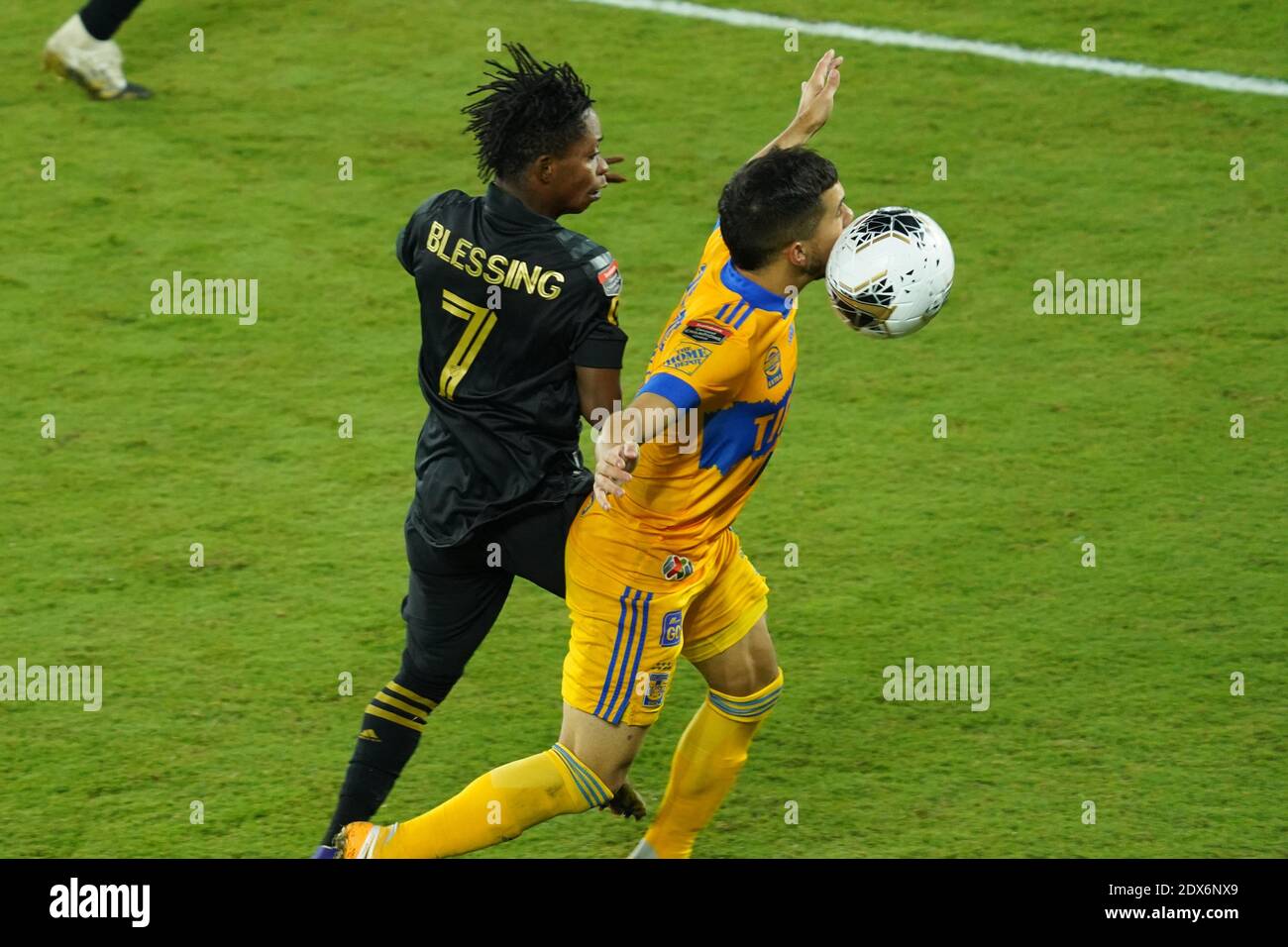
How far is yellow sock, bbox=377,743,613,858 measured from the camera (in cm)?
441

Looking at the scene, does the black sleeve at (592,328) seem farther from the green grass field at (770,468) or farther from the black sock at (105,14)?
the black sock at (105,14)

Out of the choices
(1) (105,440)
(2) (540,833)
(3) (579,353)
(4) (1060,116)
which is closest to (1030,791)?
(2) (540,833)

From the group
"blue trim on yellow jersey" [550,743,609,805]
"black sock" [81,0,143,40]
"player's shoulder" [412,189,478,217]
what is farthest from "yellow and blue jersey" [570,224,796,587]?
"black sock" [81,0,143,40]

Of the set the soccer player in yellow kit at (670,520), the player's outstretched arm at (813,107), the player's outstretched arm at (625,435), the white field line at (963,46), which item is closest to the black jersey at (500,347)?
the soccer player in yellow kit at (670,520)

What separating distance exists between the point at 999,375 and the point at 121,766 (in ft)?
12.9

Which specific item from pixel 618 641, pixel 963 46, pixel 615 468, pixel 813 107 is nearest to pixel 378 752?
pixel 618 641

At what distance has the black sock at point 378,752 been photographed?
4773 mm

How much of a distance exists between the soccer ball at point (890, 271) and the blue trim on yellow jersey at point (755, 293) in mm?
128

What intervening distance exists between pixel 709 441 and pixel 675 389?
0.29 metres

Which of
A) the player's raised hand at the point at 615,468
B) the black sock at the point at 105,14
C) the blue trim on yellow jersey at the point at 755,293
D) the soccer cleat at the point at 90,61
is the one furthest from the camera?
the soccer cleat at the point at 90,61

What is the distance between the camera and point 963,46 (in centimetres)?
1023

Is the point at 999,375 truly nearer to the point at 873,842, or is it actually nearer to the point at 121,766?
the point at 873,842

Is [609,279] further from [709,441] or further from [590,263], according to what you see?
[709,441]

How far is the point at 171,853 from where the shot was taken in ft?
15.8
